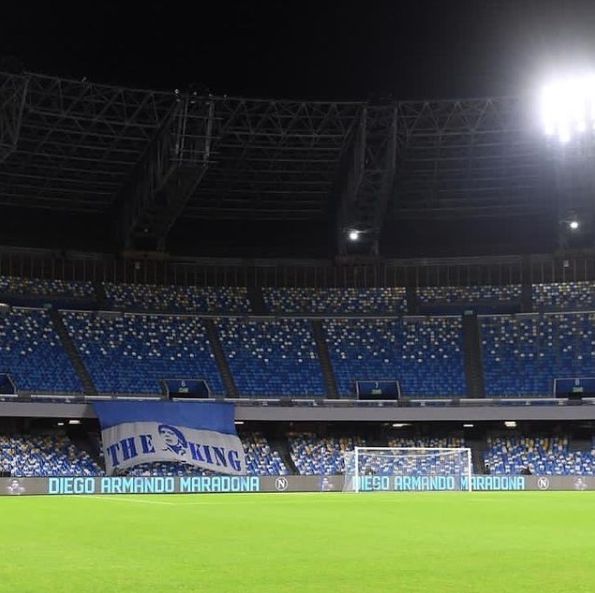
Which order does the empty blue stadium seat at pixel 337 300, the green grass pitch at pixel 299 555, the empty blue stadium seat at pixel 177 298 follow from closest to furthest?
the green grass pitch at pixel 299 555 → the empty blue stadium seat at pixel 177 298 → the empty blue stadium seat at pixel 337 300

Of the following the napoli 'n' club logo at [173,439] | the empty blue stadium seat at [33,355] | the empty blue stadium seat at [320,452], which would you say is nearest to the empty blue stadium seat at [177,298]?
the empty blue stadium seat at [33,355]

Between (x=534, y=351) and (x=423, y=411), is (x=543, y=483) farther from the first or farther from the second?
(x=534, y=351)

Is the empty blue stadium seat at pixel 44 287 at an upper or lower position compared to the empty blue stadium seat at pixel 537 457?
upper

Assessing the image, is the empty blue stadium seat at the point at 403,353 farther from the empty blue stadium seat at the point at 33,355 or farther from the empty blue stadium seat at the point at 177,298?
the empty blue stadium seat at the point at 33,355

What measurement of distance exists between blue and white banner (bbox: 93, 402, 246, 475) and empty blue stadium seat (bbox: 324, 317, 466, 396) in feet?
31.2

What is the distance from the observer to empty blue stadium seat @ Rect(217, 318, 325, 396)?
224 feet

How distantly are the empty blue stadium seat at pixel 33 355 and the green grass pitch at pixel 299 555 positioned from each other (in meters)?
38.6

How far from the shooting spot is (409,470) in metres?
58.9

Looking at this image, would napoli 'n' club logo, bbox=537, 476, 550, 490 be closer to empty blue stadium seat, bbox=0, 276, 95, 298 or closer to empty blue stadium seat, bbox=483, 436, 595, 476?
empty blue stadium seat, bbox=483, 436, 595, 476

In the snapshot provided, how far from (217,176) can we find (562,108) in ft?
82.3

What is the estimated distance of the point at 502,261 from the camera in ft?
243

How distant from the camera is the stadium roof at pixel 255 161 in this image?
5744 cm

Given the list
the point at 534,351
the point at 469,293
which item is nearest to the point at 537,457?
the point at 534,351

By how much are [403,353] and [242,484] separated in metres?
18.2
